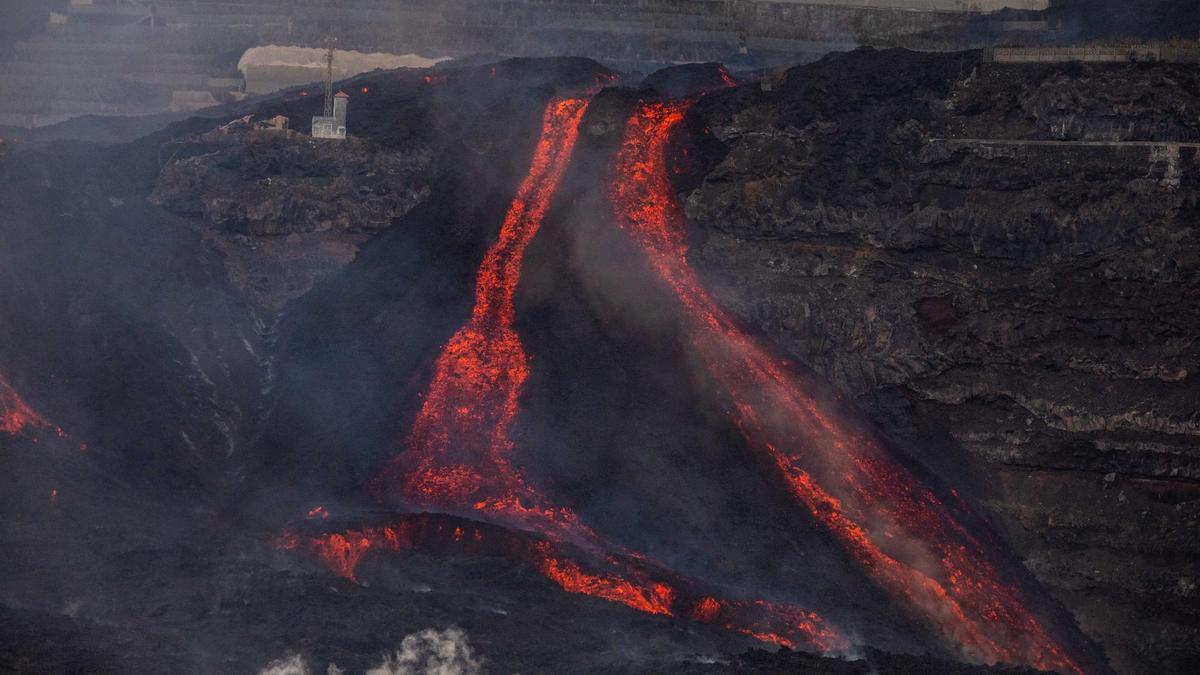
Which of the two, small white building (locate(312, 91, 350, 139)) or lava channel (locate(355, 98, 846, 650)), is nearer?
lava channel (locate(355, 98, 846, 650))

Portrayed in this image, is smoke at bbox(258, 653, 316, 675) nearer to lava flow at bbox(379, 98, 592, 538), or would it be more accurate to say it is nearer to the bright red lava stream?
the bright red lava stream

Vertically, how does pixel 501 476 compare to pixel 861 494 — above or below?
below

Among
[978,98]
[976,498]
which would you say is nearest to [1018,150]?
[978,98]

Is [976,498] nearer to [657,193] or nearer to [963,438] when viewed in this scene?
[963,438]

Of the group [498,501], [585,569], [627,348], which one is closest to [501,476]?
[498,501]

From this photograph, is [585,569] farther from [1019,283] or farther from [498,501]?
[1019,283]

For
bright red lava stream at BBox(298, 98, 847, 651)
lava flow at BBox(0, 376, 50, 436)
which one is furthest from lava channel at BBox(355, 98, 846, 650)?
lava flow at BBox(0, 376, 50, 436)

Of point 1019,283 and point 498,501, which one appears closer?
point 498,501

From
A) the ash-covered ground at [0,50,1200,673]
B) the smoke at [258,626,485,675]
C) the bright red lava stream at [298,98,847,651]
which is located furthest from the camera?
the bright red lava stream at [298,98,847,651]
